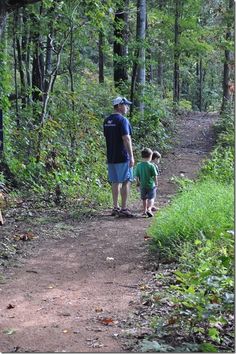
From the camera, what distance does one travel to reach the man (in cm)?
916

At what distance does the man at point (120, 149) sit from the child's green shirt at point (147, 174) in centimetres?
25

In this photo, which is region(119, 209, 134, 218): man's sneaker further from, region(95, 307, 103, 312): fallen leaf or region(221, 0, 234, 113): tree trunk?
region(221, 0, 234, 113): tree trunk

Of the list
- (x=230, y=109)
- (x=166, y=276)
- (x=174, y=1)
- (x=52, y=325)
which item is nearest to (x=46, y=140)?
(x=166, y=276)

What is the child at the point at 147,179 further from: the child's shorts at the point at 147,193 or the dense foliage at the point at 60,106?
the dense foliage at the point at 60,106

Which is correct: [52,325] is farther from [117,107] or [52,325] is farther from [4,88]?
[4,88]

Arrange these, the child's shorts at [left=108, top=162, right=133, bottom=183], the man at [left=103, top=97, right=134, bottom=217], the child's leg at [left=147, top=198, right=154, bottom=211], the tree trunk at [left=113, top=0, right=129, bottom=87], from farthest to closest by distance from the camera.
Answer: the tree trunk at [left=113, top=0, right=129, bottom=87] → the child's leg at [left=147, top=198, right=154, bottom=211] → the child's shorts at [left=108, top=162, right=133, bottom=183] → the man at [left=103, top=97, right=134, bottom=217]

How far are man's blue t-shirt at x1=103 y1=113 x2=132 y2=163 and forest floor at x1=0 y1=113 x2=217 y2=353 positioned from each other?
108 centimetres

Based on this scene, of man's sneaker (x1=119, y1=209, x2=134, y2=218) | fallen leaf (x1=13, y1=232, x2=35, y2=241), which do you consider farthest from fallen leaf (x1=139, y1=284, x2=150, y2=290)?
man's sneaker (x1=119, y1=209, x2=134, y2=218)

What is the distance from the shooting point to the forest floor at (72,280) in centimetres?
437

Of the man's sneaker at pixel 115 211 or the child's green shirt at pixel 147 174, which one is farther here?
the child's green shirt at pixel 147 174

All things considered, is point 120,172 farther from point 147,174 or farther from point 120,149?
point 147,174

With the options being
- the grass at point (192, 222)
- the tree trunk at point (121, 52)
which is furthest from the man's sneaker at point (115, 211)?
the tree trunk at point (121, 52)

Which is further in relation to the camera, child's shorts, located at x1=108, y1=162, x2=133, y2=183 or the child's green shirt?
the child's green shirt

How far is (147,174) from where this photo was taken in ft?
31.2
